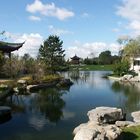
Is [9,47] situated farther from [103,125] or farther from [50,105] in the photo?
[103,125]

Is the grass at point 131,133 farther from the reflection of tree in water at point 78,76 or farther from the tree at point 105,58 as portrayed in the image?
the tree at point 105,58

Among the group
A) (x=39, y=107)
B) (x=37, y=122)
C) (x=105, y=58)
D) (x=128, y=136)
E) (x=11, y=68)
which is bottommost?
(x=37, y=122)

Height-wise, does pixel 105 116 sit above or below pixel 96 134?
below

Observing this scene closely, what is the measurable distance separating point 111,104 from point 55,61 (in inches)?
953

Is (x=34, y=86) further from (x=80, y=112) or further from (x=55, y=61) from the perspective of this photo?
(x=55, y=61)

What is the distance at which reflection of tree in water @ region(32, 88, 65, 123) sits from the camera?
17047mm

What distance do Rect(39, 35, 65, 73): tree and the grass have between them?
1194 inches

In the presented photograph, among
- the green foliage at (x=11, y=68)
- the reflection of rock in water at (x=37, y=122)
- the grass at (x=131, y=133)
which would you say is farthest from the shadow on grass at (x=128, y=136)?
the green foliage at (x=11, y=68)

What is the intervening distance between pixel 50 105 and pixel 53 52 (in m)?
27.5

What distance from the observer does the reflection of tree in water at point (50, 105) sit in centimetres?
1705

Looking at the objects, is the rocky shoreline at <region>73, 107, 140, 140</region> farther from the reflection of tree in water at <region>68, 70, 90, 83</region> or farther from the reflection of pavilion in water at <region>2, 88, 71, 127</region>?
the reflection of tree in water at <region>68, 70, 90, 83</region>

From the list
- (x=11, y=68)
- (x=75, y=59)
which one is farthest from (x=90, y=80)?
(x=75, y=59)

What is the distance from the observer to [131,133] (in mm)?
11734

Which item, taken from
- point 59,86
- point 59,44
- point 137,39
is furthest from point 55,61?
point 137,39
